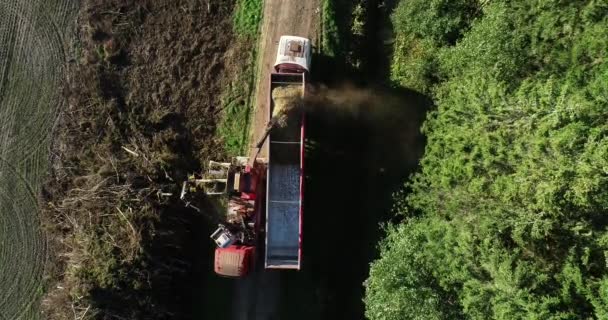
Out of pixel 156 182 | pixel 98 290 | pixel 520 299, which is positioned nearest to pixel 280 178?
pixel 156 182

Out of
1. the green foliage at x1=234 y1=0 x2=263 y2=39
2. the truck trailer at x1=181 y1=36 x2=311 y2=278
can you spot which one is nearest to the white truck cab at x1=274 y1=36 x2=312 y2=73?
the truck trailer at x1=181 y1=36 x2=311 y2=278

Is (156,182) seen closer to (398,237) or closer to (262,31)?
(262,31)

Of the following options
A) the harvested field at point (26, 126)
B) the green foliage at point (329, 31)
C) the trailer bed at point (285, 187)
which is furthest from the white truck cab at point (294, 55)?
the harvested field at point (26, 126)

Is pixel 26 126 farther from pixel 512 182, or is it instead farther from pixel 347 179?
pixel 512 182

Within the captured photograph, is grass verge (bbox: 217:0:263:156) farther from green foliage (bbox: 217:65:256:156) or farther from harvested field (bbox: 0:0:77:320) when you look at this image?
harvested field (bbox: 0:0:77:320)

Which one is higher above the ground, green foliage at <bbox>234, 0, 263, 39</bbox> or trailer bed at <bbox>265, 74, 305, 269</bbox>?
green foliage at <bbox>234, 0, 263, 39</bbox>

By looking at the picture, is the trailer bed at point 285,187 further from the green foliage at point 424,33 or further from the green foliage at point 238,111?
the green foliage at point 424,33
